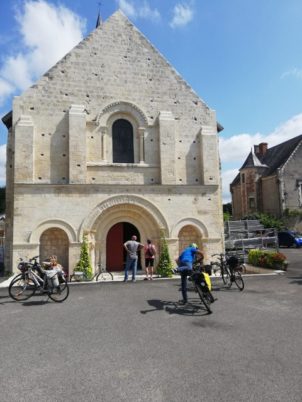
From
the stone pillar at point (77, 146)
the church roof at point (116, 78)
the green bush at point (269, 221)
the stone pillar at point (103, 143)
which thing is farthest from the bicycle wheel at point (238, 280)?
the green bush at point (269, 221)

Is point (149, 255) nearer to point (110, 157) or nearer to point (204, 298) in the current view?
point (110, 157)

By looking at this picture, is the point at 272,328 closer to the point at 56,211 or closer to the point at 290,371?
the point at 290,371

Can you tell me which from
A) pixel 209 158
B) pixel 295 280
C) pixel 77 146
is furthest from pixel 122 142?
pixel 295 280

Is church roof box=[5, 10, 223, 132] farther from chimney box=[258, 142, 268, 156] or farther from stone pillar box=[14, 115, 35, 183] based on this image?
chimney box=[258, 142, 268, 156]

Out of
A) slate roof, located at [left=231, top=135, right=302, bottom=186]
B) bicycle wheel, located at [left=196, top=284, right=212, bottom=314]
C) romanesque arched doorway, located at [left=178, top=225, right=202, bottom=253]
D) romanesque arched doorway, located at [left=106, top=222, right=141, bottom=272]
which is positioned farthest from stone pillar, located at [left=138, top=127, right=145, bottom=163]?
slate roof, located at [left=231, top=135, right=302, bottom=186]

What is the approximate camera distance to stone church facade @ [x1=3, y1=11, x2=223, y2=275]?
13.2 metres

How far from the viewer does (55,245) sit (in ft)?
44.2

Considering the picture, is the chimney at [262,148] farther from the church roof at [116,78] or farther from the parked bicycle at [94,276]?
the parked bicycle at [94,276]

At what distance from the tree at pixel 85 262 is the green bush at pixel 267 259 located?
7913 mm

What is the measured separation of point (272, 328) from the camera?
6047mm

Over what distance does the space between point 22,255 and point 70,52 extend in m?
9.10

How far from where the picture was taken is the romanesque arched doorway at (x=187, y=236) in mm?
14750

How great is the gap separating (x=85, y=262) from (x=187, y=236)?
4.81m

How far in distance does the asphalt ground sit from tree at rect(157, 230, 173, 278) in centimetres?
481
